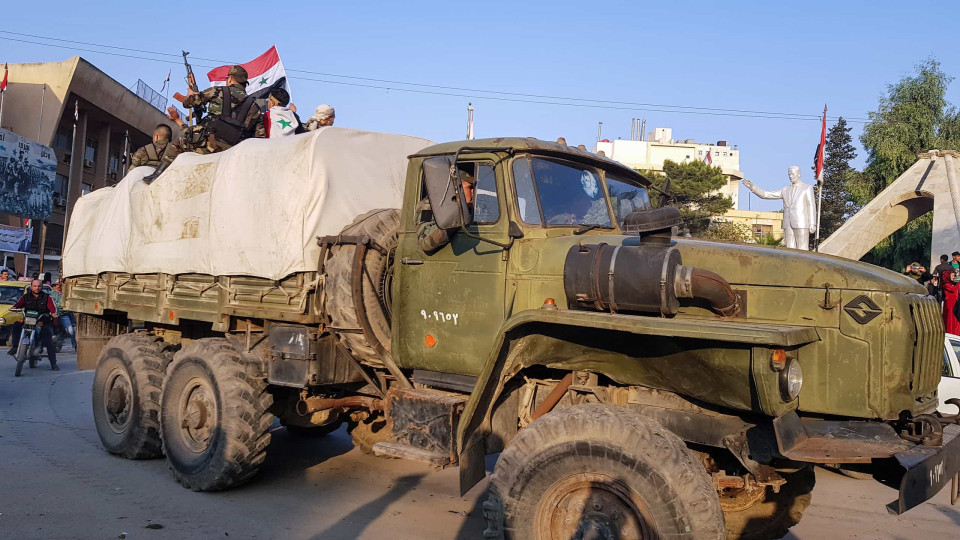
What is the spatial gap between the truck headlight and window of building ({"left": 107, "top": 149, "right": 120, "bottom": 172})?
43600 millimetres

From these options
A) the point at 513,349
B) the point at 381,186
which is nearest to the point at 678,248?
the point at 513,349

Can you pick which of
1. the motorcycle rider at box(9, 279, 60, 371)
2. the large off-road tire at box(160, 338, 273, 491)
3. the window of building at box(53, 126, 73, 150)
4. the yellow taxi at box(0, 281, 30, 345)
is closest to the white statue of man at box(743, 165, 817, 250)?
the large off-road tire at box(160, 338, 273, 491)

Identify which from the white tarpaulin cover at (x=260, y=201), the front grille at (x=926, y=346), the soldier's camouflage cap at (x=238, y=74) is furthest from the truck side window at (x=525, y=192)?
the soldier's camouflage cap at (x=238, y=74)

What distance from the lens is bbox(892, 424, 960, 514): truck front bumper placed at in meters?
3.40

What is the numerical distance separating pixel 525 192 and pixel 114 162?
140 ft

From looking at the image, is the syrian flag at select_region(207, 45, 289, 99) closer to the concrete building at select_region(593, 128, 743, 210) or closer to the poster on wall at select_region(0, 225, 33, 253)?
the poster on wall at select_region(0, 225, 33, 253)

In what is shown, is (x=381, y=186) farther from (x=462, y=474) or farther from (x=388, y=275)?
(x=462, y=474)

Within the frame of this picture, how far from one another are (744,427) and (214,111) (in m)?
7.37

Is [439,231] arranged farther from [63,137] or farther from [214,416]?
[63,137]

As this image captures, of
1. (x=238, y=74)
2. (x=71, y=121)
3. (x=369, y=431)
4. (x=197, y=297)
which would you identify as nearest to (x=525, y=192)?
(x=369, y=431)

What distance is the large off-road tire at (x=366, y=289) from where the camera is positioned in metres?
5.53

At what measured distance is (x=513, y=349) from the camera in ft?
14.2

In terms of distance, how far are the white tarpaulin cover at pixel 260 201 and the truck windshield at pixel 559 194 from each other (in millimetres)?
1842

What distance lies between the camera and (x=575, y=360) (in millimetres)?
4316
